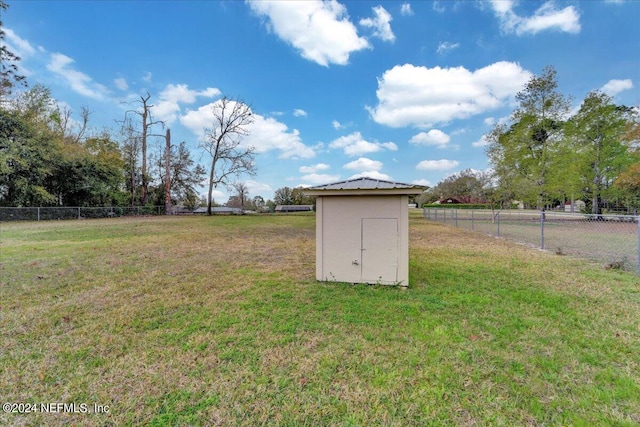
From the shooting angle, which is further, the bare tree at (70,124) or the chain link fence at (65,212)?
the bare tree at (70,124)

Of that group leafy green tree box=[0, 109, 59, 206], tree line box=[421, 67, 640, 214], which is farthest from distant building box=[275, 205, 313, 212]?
tree line box=[421, 67, 640, 214]

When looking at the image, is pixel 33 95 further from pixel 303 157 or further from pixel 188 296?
pixel 188 296

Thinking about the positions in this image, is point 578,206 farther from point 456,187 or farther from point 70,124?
point 70,124

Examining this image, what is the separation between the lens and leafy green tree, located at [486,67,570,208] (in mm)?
19562

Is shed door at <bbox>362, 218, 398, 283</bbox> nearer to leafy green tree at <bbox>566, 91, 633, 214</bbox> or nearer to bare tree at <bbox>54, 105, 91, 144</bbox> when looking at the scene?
leafy green tree at <bbox>566, 91, 633, 214</bbox>

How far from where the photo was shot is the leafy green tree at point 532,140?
1956 centimetres

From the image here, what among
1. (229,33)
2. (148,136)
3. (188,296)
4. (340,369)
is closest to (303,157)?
(229,33)

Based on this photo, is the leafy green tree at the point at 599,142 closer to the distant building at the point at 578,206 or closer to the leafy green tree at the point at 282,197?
Answer: the distant building at the point at 578,206

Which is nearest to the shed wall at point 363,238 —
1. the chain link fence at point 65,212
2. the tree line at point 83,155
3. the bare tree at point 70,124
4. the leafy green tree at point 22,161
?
the tree line at point 83,155

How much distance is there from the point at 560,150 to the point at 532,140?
197cm

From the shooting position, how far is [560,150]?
20000 mm

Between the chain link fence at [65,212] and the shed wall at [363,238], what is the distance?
2420cm

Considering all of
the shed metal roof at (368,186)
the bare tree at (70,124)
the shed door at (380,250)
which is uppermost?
the bare tree at (70,124)

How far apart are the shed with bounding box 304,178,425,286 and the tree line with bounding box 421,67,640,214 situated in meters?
18.7
